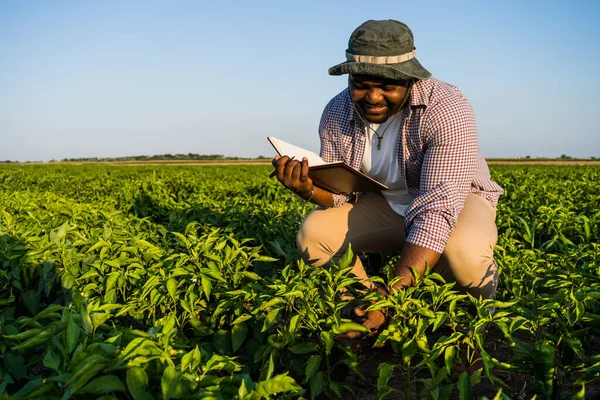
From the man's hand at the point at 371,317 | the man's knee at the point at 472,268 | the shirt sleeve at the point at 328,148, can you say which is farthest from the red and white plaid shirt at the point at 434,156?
the man's hand at the point at 371,317

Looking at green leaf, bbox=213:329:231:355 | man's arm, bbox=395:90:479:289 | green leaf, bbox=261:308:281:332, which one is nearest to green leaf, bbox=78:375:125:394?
green leaf, bbox=261:308:281:332

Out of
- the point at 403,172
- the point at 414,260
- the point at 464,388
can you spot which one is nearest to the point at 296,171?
the point at 403,172

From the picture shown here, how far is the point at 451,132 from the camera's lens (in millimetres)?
2830

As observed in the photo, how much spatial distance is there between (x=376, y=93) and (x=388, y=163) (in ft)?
1.78

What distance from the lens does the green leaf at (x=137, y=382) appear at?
4.49 ft

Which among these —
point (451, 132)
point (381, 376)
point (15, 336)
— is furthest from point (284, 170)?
point (15, 336)

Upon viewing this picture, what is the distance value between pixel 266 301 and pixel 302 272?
0.92ft

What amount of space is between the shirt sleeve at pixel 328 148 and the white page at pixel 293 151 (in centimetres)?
27

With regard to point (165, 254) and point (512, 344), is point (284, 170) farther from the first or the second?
point (512, 344)

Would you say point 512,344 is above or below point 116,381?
below

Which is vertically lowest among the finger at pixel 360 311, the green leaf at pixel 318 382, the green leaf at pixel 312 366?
the green leaf at pixel 318 382

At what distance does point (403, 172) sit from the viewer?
3109 mm

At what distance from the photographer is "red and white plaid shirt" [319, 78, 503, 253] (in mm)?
2645

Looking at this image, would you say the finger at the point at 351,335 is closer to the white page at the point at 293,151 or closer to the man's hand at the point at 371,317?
the man's hand at the point at 371,317
